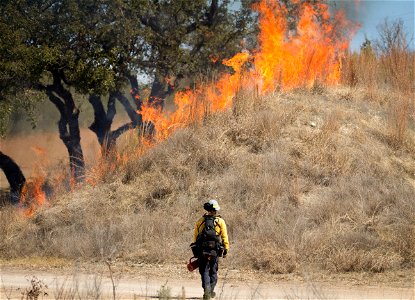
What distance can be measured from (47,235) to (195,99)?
19.5 feet

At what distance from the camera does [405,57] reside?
888 inches

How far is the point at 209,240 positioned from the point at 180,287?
2.61 metres

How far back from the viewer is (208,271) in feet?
37.9

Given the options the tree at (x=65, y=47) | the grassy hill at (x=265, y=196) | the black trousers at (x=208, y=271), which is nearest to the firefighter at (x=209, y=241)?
the black trousers at (x=208, y=271)

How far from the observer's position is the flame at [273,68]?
A: 838 inches

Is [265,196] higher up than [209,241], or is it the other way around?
[265,196]

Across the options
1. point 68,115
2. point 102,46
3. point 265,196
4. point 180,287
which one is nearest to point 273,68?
point 265,196

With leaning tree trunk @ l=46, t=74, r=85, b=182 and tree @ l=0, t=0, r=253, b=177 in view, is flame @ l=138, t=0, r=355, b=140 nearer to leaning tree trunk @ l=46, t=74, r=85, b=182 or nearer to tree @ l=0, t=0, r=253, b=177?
tree @ l=0, t=0, r=253, b=177

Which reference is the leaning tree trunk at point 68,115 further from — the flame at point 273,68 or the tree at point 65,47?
the flame at point 273,68

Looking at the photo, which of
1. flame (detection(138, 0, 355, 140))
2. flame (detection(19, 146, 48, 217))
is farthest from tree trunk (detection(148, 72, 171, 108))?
flame (detection(19, 146, 48, 217))

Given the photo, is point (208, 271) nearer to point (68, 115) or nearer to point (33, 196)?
point (33, 196)

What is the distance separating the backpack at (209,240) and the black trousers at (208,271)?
0.17m

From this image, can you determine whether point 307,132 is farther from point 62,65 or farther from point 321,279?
point 62,65

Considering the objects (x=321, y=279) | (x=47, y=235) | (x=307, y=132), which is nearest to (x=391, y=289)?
(x=321, y=279)
